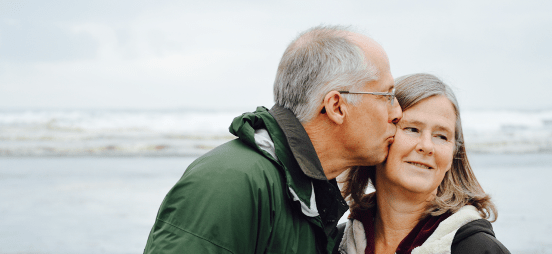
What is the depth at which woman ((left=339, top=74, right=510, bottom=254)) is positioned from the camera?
93.6 inches

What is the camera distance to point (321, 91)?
2244mm

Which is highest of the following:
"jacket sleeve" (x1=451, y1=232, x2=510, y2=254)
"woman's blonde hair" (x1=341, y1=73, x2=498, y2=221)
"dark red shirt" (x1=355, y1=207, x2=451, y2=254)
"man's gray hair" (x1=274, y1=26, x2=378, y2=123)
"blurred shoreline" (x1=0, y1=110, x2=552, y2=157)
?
"man's gray hair" (x1=274, y1=26, x2=378, y2=123)

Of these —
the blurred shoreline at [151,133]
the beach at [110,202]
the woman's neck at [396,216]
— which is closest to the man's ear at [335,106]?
the woman's neck at [396,216]

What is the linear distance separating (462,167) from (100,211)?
22.4ft

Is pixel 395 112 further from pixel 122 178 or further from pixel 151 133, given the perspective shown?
pixel 151 133

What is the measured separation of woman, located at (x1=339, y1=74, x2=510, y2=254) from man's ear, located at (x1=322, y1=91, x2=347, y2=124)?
447 millimetres

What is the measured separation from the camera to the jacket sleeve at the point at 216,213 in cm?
175

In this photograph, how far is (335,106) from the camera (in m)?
2.27

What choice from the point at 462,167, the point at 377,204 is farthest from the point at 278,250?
the point at 462,167

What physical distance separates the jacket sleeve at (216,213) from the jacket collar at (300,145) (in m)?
0.22

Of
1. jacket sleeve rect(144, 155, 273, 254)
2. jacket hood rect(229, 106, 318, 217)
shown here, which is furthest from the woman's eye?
jacket sleeve rect(144, 155, 273, 254)

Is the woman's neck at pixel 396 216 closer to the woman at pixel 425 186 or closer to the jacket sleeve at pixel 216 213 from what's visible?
the woman at pixel 425 186

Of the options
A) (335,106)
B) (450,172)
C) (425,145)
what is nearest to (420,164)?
(425,145)

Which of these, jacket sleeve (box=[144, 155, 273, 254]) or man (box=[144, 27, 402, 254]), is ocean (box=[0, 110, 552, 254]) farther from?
jacket sleeve (box=[144, 155, 273, 254])
